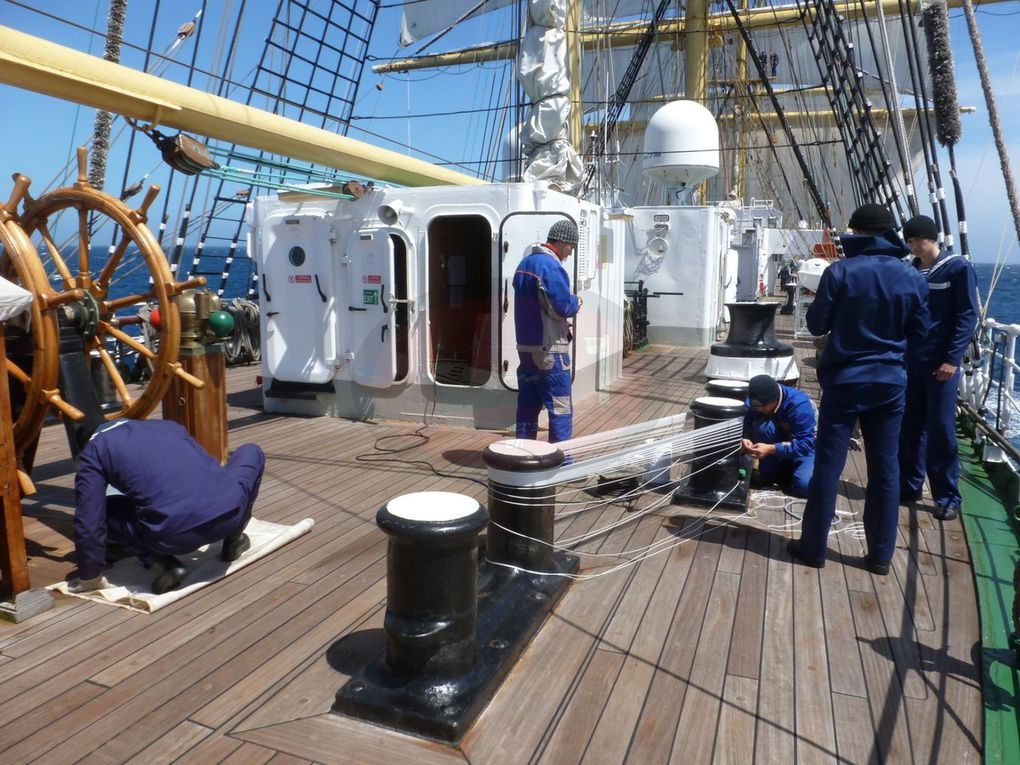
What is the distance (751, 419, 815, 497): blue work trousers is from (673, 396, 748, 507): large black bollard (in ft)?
0.46

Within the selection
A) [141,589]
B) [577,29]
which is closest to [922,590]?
[141,589]

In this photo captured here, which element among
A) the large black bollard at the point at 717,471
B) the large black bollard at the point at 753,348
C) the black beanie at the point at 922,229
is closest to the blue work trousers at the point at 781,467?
the large black bollard at the point at 717,471

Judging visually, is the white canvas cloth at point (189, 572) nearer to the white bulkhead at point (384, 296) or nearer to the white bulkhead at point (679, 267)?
the white bulkhead at point (384, 296)

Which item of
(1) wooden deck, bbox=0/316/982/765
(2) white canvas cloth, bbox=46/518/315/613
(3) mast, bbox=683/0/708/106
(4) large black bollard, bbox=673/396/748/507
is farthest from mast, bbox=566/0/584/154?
(3) mast, bbox=683/0/708/106

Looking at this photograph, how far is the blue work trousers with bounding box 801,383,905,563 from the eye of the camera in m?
3.44

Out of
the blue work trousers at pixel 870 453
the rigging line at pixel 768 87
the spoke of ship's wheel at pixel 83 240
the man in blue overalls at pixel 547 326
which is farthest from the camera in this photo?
the rigging line at pixel 768 87

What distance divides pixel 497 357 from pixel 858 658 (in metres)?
4.14

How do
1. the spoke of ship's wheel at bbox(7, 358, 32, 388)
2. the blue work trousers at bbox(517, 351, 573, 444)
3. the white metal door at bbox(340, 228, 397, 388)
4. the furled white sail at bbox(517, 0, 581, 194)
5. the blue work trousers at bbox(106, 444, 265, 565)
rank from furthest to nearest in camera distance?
the furled white sail at bbox(517, 0, 581, 194), the white metal door at bbox(340, 228, 397, 388), the blue work trousers at bbox(517, 351, 573, 444), the spoke of ship's wheel at bbox(7, 358, 32, 388), the blue work trousers at bbox(106, 444, 265, 565)

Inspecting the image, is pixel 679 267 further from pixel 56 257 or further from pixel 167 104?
pixel 56 257

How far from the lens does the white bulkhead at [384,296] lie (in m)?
6.43

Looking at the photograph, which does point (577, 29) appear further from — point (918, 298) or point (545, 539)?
point (545, 539)

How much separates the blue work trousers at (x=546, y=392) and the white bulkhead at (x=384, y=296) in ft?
4.82

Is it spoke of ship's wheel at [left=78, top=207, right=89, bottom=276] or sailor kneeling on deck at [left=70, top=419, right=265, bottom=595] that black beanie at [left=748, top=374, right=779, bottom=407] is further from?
spoke of ship's wheel at [left=78, top=207, right=89, bottom=276]

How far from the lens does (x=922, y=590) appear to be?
3408 millimetres
